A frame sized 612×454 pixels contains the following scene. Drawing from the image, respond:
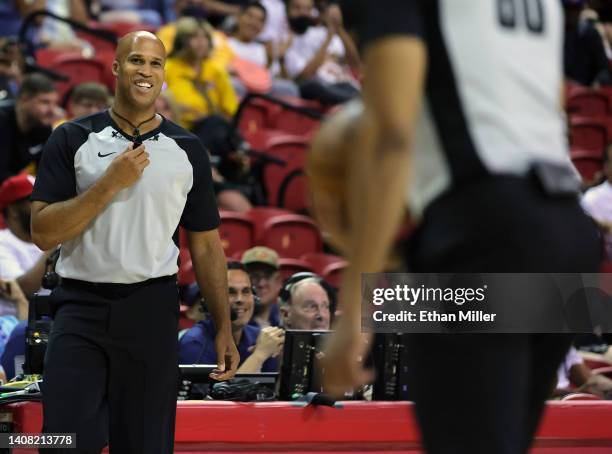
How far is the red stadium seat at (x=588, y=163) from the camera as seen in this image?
34.6ft

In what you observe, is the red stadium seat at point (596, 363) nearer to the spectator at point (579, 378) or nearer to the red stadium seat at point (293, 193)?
the spectator at point (579, 378)

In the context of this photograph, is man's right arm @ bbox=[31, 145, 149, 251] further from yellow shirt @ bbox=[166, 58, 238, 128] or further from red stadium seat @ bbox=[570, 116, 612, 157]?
red stadium seat @ bbox=[570, 116, 612, 157]

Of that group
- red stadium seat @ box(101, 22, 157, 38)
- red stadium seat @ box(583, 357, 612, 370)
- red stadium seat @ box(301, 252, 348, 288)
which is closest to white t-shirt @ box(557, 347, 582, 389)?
red stadium seat @ box(583, 357, 612, 370)

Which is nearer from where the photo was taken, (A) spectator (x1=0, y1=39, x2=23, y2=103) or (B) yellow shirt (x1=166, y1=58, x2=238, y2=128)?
(A) spectator (x1=0, y1=39, x2=23, y2=103)

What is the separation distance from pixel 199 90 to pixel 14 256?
149 inches

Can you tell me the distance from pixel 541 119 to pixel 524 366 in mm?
400

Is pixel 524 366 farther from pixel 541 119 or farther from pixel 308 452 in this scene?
pixel 308 452

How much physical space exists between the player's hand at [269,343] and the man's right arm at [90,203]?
5.96 ft

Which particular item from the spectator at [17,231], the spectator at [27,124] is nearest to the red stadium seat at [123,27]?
the spectator at [27,124]

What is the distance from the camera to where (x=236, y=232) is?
7.84m

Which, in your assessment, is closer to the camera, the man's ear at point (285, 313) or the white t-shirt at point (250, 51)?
the man's ear at point (285, 313)

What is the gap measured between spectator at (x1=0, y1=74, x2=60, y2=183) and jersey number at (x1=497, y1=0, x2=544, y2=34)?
602 centimetres

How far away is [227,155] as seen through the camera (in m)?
9.12

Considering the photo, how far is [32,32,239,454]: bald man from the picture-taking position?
3.51 meters
